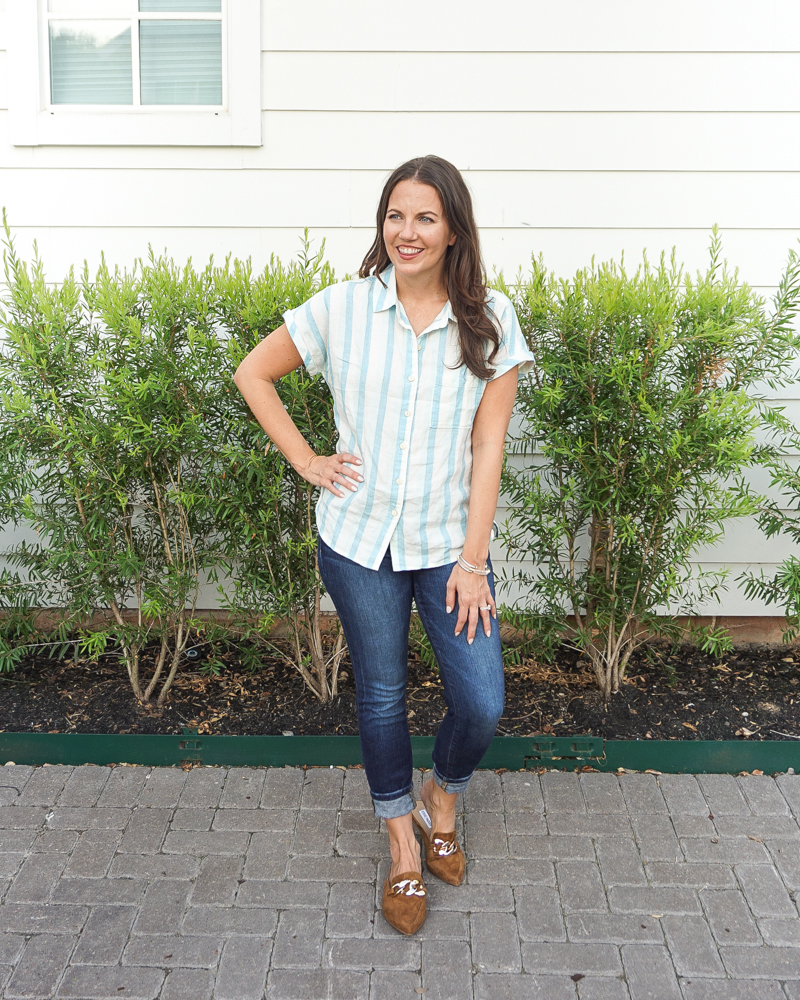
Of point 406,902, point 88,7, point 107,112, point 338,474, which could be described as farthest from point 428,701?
point 88,7

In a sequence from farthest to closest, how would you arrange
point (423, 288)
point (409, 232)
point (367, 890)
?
1. point (367, 890)
2. point (423, 288)
3. point (409, 232)

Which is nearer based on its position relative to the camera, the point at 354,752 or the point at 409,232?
the point at 409,232

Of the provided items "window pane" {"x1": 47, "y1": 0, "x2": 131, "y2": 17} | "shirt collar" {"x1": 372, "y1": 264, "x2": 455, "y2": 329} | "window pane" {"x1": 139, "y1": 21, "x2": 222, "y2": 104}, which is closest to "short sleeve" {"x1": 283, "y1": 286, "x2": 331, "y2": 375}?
"shirt collar" {"x1": 372, "y1": 264, "x2": 455, "y2": 329}

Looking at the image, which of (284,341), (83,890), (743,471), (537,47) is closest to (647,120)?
(537,47)

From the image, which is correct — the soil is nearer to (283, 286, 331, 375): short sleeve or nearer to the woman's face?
(283, 286, 331, 375): short sleeve

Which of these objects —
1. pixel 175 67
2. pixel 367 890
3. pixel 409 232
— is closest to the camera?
pixel 409 232

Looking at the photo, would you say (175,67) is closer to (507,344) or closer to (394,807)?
(507,344)

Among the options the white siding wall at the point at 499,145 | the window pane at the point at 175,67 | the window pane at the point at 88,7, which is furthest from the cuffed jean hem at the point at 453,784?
the window pane at the point at 88,7

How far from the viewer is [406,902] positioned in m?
2.33

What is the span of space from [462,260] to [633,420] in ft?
3.62

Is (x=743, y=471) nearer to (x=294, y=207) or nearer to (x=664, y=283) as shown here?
(x=664, y=283)

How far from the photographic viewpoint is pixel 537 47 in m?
Result: 3.44

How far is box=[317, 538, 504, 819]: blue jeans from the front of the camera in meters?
2.23

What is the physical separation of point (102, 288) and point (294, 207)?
3.16ft
